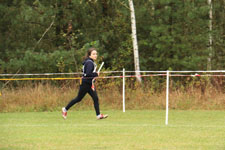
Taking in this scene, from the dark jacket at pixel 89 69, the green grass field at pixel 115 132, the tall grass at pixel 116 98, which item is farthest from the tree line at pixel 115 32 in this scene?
the dark jacket at pixel 89 69

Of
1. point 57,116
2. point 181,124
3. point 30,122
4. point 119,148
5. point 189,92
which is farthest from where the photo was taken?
point 189,92

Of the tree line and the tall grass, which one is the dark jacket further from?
the tree line

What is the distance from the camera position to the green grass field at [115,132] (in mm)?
10922

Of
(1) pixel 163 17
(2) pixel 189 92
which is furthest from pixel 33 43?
(2) pixel 189 92

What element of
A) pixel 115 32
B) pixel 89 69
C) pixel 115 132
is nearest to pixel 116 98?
pixel 89 69

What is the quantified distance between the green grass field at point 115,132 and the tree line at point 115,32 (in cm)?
1262

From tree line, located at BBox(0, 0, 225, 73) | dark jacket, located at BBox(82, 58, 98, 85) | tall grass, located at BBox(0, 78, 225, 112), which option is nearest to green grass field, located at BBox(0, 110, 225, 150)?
dark jacket, located at BBox(82, 58, 98, 85)

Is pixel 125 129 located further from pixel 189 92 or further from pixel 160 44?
pixel 160 44

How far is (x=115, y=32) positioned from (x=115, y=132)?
20.4 metres

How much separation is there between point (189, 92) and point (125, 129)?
8379 mm

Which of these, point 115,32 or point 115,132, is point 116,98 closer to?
point 115,132

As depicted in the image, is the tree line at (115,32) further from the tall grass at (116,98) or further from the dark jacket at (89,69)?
the dark jacket at (89,69)

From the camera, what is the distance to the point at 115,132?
13227 mm

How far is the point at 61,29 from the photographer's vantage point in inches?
1289
